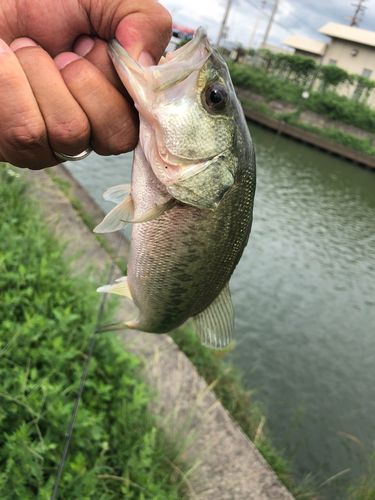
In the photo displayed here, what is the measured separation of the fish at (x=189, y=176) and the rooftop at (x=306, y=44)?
115ft

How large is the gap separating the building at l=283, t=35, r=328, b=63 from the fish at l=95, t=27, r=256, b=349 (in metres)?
35.0

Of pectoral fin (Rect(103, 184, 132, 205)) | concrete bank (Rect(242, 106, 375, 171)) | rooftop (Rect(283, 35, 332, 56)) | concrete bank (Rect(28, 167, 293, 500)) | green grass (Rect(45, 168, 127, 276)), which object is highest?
rooftop (Rect(283, 35, 332, 56))

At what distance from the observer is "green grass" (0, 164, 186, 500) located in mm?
1950

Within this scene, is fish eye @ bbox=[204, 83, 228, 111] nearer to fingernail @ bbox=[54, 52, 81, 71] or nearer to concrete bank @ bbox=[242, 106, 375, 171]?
fingernail @ bbox=[54, 52, 81, 71]

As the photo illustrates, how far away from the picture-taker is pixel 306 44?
106 feet

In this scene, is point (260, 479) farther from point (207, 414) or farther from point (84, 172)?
point (84, 172)

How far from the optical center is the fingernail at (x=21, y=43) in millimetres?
1010

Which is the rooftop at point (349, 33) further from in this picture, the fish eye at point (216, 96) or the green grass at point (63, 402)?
the fish eye at point (216, 96)

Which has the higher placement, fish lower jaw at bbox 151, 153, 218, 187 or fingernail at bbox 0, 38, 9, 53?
fingernail at bbox 0, 38, 9, 53

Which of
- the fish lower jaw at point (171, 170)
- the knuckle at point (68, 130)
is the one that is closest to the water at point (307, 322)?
the fish lower jaw at point (171, 170)

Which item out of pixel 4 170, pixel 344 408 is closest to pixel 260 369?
pixel 344 408

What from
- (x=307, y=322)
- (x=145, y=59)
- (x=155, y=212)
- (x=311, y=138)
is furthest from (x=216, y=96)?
(x=311, y=138)

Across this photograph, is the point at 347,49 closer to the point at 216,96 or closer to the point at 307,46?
the point at 307,46

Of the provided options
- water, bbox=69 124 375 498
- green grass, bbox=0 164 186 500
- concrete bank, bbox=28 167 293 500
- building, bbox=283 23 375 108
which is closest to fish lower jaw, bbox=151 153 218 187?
green grass, bbox=0 164 186 500
